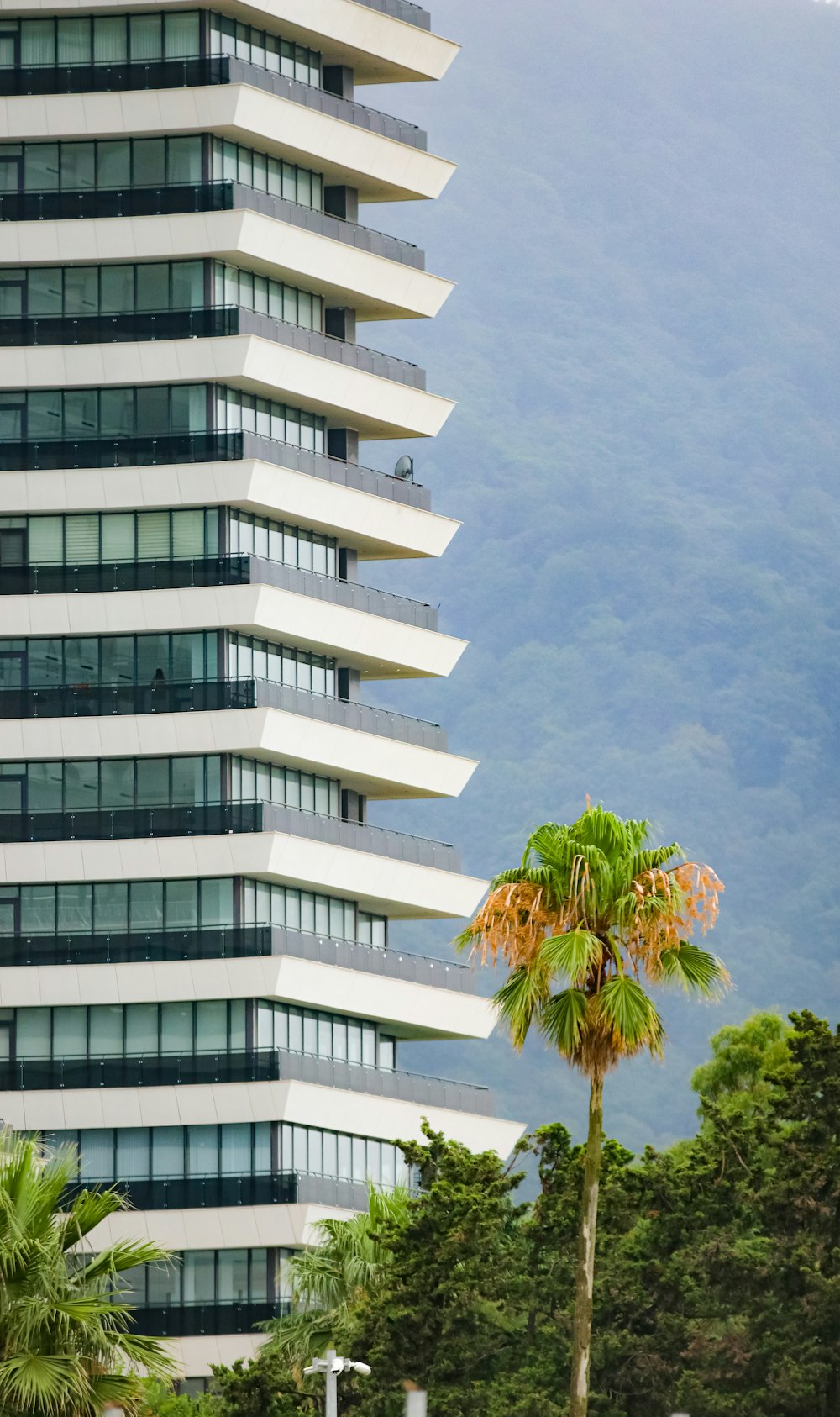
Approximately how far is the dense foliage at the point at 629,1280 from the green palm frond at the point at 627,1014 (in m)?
11.6

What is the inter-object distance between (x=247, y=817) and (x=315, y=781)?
4891 mm

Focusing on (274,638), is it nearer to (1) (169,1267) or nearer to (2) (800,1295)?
(1) (169,1267)

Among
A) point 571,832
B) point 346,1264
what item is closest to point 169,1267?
point 346,1264

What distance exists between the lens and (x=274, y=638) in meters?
96.4

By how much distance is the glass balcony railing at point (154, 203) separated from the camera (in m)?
96.7

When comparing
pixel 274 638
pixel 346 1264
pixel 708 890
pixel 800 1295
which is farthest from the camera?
pixel 274 638

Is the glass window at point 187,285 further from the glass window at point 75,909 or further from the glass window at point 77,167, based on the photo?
the glass window at point 75,909

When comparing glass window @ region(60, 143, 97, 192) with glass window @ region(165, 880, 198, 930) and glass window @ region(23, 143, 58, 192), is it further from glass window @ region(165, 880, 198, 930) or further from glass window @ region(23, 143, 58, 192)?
glass window @ region(165, 880, 198, 930)

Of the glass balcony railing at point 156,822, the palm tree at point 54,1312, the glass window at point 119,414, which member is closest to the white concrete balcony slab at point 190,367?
the glass window at point 119,414

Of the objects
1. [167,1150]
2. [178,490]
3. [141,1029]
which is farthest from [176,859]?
A: [178,490]

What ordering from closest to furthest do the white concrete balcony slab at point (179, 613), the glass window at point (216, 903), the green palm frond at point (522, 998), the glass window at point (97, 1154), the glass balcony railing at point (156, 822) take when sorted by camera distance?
1. the green palm frond at point (522, 998)
2. the glass window at point (97, 1154)
3. the glass window at point (216, 903)
4. the glass balcony railing at point (156, 822)
5. the white concrete balcony slab at point (179, 613)

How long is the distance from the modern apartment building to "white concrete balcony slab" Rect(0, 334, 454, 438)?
5.2 inches

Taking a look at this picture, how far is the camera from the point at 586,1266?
149 ft

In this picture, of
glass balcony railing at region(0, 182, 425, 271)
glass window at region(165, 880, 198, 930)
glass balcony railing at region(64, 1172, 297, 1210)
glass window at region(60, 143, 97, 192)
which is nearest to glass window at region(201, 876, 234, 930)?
glass window at region(165, 880, 198, 930)
